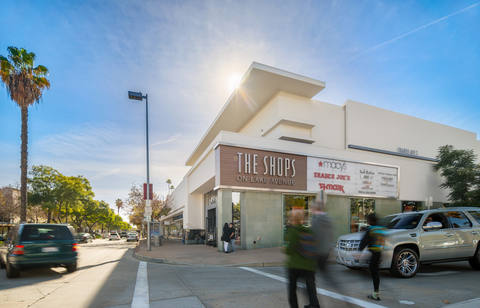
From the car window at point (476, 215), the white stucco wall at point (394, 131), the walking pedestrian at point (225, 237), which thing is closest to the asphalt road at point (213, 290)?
the car window at point (476, 215)

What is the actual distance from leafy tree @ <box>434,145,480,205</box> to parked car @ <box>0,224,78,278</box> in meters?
26.1

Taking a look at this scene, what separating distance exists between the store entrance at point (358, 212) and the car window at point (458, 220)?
11.4 metres

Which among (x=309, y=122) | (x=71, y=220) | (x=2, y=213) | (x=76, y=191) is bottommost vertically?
(x=71, y=220)

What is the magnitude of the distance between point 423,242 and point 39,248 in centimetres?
1059

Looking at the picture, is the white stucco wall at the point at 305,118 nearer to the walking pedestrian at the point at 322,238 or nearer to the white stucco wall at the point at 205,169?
the white stucco wall at the point at 205,169

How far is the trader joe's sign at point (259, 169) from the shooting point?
15.5 m

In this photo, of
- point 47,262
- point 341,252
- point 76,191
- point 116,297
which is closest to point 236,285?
point 116,297

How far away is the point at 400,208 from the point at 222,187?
15429 mm

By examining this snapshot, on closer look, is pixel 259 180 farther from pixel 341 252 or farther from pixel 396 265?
pixel 396 265

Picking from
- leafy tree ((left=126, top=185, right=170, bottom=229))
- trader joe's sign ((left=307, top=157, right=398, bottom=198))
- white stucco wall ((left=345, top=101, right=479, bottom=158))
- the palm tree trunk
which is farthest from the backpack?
leafy tree ((left=126, top=185, right=170, bottom=229))

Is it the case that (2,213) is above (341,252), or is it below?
below

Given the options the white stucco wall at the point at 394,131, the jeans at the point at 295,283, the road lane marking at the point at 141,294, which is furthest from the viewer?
the white stucco wall at the point at 394,131

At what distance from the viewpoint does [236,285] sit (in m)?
6.76

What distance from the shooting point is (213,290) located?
20.2 feet
